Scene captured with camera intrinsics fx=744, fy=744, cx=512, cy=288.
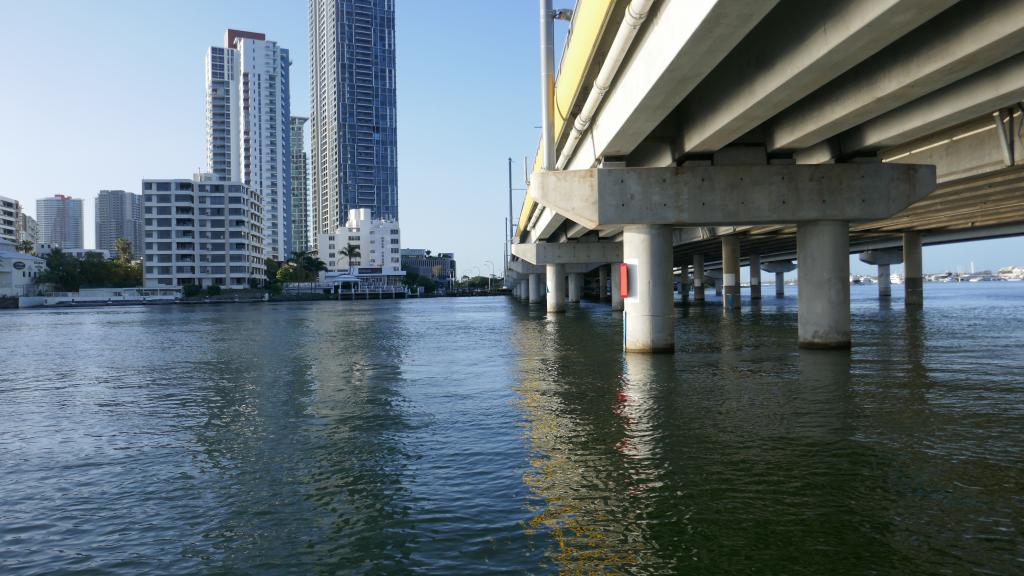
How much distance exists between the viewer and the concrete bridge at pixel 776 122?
12.3m

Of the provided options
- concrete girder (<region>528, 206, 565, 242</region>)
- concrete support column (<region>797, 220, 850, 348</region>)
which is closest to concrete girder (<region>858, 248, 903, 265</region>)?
concrete girder (<region>528, 206, 565, 242</region>)

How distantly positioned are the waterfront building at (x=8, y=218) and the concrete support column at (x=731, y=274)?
18515cm

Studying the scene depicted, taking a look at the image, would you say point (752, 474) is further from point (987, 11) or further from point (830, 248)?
point (830, 248)

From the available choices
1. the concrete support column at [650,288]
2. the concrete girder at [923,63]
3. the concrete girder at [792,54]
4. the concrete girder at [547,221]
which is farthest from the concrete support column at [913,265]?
the concrete girder at [792,54]

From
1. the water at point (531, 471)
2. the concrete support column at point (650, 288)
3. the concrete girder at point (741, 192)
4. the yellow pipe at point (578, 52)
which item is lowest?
the water at point (531, 471)

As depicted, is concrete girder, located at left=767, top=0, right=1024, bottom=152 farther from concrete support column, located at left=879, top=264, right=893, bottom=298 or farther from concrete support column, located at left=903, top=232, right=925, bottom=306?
concrete support column, located at left=879, top=264, right=893, bottom=298

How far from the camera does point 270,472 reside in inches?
429

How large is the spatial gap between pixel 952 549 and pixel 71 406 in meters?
18.8

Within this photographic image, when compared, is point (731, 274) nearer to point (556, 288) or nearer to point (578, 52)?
point (556, 288)

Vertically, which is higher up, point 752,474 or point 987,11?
point 987,11

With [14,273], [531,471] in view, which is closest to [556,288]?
[531,471]

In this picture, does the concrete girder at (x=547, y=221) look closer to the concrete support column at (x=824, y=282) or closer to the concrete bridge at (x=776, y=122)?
the concrete bridge at (x=776, y=122)

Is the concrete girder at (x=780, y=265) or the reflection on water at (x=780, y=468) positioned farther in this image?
the concrete girder at (x=780, y=265)

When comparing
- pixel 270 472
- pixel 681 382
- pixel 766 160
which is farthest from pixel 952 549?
pixel 766 160
